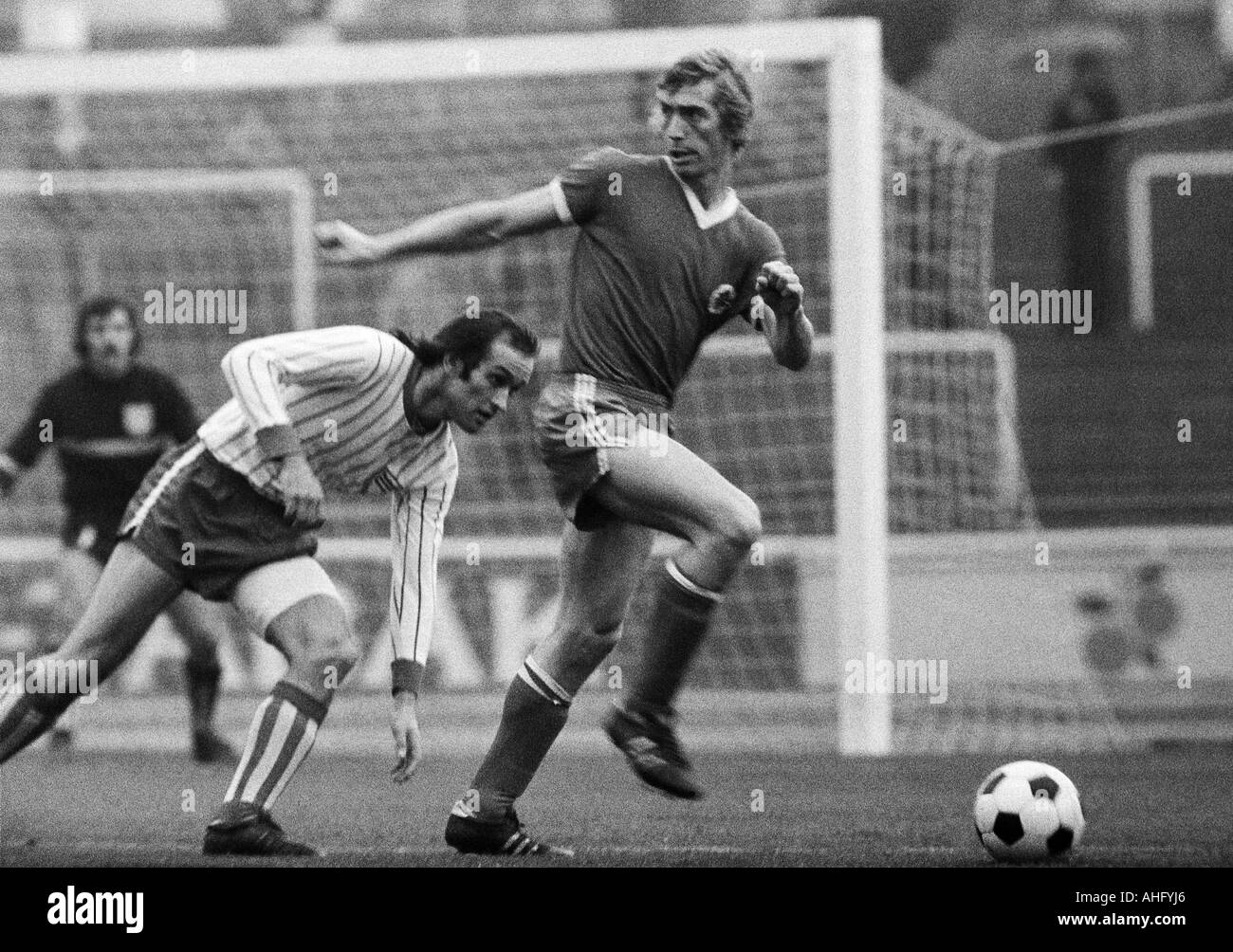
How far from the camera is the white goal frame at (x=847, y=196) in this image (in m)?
10.1

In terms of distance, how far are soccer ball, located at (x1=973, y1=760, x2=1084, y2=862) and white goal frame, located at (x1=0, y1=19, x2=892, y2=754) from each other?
4.29m

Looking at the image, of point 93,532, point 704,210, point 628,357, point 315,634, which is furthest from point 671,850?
point 93,532

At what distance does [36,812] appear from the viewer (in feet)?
25.1

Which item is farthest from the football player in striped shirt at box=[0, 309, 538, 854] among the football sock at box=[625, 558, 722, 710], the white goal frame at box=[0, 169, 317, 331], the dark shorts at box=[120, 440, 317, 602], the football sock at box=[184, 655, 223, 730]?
the white goal frame at box=[0, 169, 317, 331]

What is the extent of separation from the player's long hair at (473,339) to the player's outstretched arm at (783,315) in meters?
0.59

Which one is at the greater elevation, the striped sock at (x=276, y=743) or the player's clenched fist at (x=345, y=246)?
the player's clenched fist at (x=345, y=246)

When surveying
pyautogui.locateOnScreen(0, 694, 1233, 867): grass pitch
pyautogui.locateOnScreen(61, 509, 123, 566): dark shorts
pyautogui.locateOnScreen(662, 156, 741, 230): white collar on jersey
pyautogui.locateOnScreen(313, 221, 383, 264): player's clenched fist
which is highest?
pyautogui.locateOnScreen(662, 156, 741, 230): white collar on jersey

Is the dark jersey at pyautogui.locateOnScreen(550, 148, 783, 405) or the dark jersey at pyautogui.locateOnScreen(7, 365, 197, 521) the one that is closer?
the dark jersey at pyautogui.locateOnScreen(550, 148, 783, 405)

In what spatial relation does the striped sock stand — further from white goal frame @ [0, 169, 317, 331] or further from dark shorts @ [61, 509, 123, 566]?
white goal frame @ [0, 169, 317, 331]

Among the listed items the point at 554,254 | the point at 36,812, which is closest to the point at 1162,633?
the point at 554,254

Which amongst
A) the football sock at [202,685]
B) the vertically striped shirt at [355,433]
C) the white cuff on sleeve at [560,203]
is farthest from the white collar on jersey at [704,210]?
the football sock at [202,685]

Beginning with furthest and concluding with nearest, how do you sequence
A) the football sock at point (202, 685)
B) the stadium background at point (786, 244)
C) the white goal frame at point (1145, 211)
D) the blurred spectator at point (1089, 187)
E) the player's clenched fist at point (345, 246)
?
the white goal frame at point (1145, 211) < the blurred spectator at point (1089, 187) < the stadium background at point (786, 244) < the football sock at point (202, 685) < the player's clenched fist at point (345, 246)

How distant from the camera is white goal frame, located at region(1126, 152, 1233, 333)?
603 inches

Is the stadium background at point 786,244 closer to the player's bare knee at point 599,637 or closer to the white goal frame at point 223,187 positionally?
the white goal frame at point 223,187
